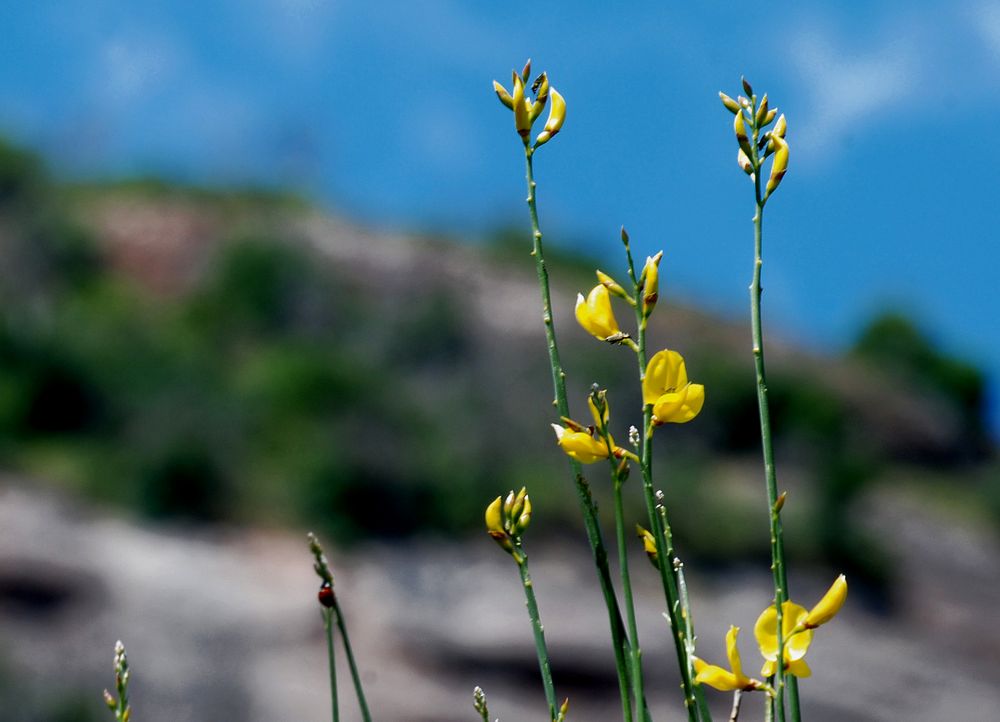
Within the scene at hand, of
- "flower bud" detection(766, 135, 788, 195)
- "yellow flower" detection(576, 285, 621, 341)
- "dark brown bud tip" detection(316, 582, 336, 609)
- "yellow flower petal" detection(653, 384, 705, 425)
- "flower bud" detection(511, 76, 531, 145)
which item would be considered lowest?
"dark brown bud tip" detection(316, 582, 336, 609)

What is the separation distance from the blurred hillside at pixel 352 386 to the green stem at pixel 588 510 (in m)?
11.1

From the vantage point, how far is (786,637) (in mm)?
1109

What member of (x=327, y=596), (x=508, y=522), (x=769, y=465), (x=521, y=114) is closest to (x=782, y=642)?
(x=769, y=465)

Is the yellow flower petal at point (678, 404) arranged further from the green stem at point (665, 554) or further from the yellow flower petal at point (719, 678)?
the yellow flower petal at point (719, 678)

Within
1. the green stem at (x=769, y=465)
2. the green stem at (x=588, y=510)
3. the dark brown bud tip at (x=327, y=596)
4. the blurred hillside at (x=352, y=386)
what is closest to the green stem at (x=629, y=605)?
the green stem at (x=588, y=510)

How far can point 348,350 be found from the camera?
1688 centimetres

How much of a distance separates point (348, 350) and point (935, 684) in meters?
8.09

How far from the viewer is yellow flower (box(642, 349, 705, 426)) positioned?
1118mm

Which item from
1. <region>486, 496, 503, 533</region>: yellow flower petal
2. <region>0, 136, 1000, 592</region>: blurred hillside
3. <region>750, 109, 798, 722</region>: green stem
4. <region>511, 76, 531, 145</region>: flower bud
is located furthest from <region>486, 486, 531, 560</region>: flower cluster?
<region>0, 136, 1000, 592</region>: blurred hillside

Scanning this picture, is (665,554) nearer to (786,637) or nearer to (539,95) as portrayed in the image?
(786,637)

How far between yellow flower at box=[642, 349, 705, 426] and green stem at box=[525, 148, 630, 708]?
0.25 feet

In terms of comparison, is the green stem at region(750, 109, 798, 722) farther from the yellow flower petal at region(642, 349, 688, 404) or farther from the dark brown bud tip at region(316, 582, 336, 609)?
the dark brown bud tip at region(316, 582, 336, 609)

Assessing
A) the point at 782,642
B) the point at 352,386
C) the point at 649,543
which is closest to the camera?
the point at 782,642

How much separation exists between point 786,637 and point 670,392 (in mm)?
226
